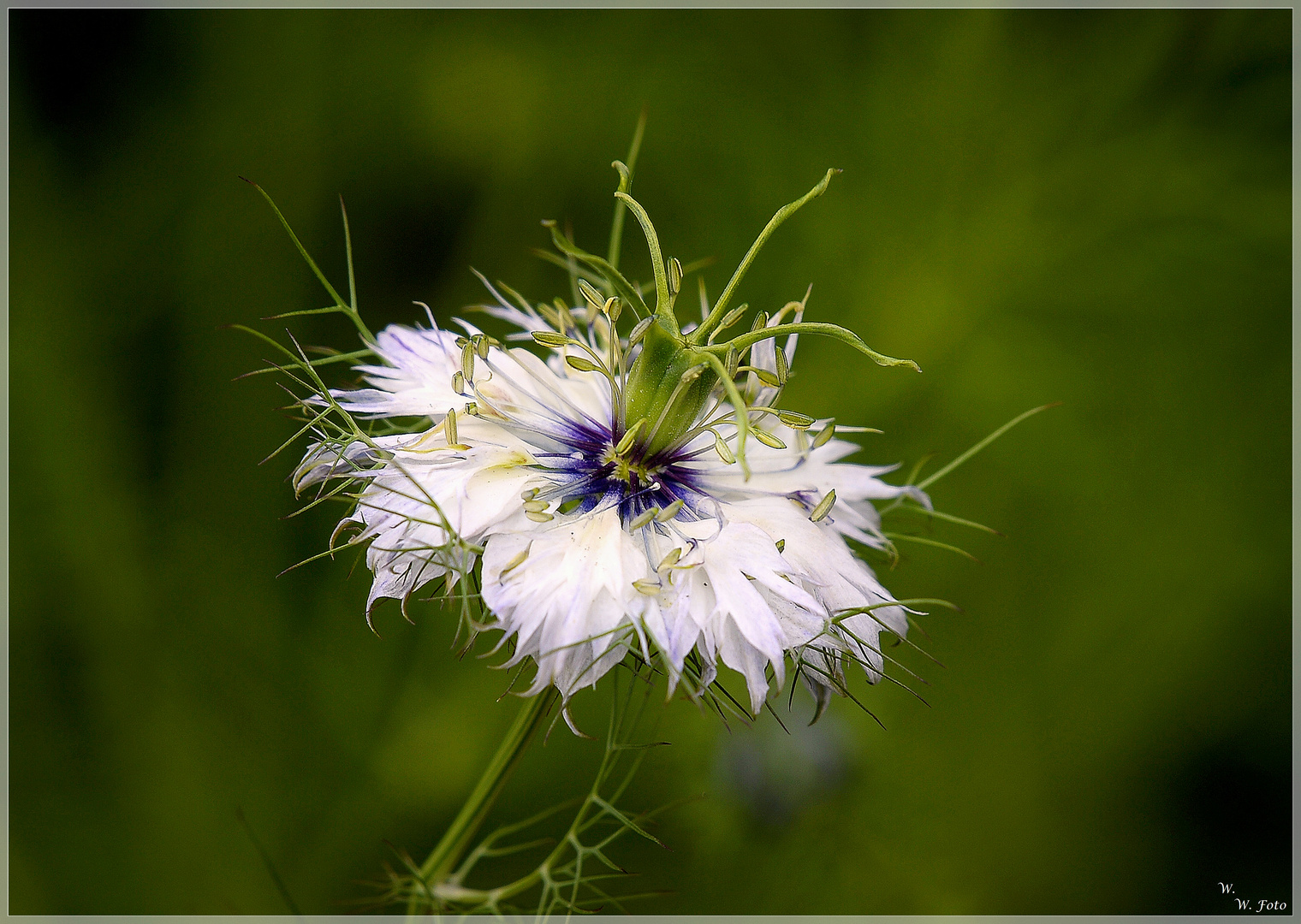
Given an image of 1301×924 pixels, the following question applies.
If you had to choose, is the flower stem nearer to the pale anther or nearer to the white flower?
the white flower

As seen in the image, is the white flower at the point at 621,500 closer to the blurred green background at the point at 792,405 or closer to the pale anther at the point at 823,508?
the pale anther at the point at 823,508

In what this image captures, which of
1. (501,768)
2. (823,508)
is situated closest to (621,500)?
(823,508)

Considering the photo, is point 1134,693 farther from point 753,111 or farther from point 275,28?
point 275,28

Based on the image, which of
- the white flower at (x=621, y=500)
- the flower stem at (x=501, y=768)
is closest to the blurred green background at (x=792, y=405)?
the flower stem at (x=501, y=768)

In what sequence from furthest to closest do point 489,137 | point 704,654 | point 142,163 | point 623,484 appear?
point 489,137 < point 142,163 < point 623,484 < point 704,654

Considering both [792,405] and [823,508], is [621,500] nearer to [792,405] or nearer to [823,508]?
[823,508]

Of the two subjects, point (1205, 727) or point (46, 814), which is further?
point (1205, 727)

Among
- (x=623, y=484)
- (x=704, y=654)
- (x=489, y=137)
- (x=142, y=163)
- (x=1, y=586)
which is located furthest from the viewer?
(x=489, y=137)

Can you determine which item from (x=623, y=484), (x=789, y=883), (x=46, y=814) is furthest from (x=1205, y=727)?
(x=46, y=814)
